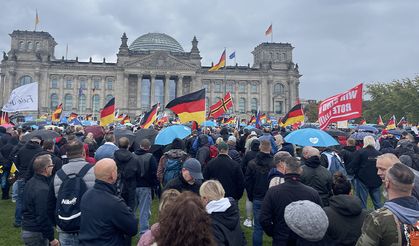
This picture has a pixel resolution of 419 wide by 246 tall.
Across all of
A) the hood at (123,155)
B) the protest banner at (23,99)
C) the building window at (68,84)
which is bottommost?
the hood at (123,155)

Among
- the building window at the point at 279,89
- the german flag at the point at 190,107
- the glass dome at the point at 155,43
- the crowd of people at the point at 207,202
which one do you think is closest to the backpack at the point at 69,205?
the crowd of people at the point at 207,202

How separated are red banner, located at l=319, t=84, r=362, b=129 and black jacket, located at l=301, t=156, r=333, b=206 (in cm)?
365

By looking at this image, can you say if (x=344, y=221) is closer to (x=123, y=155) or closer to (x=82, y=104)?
(x=123, y=155)

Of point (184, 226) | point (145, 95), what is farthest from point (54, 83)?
point (184, 226)

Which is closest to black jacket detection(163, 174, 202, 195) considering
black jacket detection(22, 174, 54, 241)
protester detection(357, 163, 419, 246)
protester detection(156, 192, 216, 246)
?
black jacket detection(22, 174, 54, 241)

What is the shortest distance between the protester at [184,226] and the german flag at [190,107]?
9929 mm

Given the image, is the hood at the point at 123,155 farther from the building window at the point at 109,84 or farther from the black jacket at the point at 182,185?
the building window at the point at 109,84

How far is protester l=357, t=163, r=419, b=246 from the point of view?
300cm

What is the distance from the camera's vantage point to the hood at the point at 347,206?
393 cm

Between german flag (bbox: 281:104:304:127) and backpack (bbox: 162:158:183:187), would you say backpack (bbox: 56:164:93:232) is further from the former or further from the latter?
german flag (bbox: 281:104:304:127)

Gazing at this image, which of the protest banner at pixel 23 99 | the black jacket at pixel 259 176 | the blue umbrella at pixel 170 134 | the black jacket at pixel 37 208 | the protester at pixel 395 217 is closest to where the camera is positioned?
the protester at pixel 395 217

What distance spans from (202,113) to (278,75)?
235 ft

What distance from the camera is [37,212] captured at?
489cm

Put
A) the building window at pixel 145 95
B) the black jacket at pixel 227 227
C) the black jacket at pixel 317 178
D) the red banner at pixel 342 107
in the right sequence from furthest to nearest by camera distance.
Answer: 1. the building window at pixel 145 95
2. the red banner at pixel 342 107
3. the black jacket at pixel 317 178
4. the black jacket at pixel 227 227
